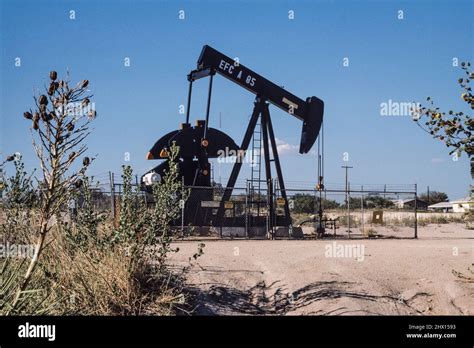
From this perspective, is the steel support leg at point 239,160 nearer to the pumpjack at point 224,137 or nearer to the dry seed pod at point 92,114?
the pumpjack at point 224,137

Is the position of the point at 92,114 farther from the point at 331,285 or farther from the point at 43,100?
the point at 331,285

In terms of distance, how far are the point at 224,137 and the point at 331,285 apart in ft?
38.5

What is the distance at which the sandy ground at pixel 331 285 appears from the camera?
343 inches

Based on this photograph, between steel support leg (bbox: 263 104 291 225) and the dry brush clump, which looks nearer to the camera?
the dry brush clump

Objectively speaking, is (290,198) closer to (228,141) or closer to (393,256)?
(228,141)

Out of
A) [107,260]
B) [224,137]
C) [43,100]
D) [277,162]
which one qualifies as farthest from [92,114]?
[277,162]

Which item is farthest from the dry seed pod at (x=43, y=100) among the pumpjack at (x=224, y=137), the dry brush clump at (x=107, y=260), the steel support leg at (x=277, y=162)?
the steel support leg at (x=277, y=162)

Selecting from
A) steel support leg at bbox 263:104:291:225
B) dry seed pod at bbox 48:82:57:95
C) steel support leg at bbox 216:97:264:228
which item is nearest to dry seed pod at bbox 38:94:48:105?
dry seed pod at bbox 48:82:57:95

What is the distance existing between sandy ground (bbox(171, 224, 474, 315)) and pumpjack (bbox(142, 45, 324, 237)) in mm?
7857

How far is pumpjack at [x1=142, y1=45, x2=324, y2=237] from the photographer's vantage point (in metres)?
19.9

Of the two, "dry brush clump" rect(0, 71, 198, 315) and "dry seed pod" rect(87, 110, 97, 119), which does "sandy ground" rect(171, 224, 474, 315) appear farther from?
"dry seed pod" rect(87, 110, 97, 119)

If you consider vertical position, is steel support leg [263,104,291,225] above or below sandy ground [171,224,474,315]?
above
